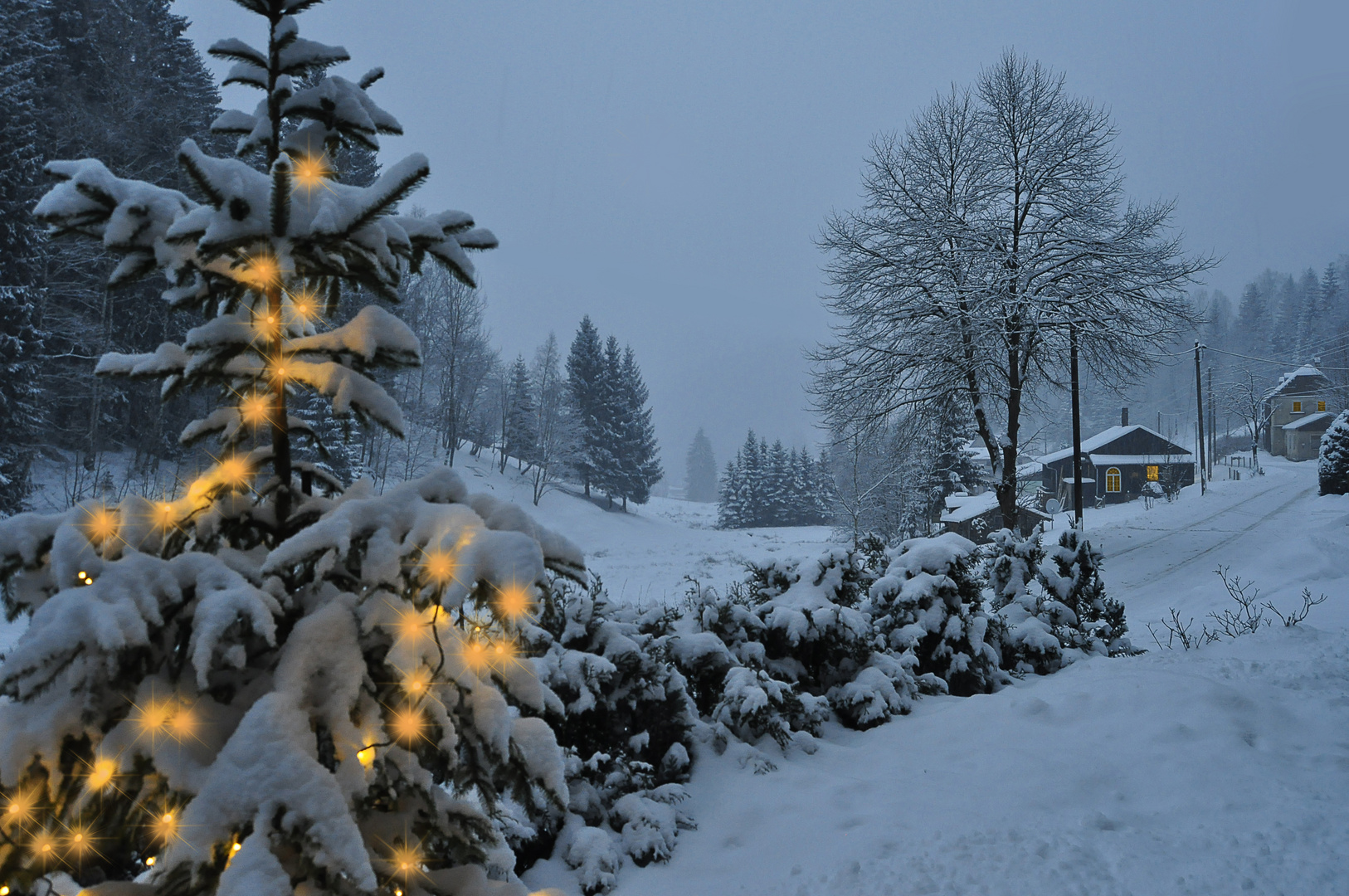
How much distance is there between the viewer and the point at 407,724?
1.60 metres

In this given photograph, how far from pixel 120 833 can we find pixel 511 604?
1.10 meters

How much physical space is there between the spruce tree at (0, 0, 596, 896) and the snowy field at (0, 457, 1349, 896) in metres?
0.86

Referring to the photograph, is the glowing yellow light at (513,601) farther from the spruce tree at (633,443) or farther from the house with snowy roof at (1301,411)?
Result: the house with snowy roof at (1301,411)

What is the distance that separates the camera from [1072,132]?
13.5 meters

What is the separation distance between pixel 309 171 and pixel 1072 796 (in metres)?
4.76

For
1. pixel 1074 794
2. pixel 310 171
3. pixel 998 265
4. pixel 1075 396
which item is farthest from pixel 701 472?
pixel 310 171

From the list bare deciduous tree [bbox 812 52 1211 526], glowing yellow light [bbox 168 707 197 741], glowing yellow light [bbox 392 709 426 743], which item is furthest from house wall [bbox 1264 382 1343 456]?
glowing yellow light [bbox 168 707 197 741]

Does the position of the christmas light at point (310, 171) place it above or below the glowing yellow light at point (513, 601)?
above

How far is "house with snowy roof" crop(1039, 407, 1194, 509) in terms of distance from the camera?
39094 mm

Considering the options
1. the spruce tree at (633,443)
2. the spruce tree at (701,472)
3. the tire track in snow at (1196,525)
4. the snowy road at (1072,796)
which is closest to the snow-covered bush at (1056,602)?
the snowy road at (1072,796)

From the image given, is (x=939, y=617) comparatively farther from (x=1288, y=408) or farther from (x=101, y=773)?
(x=1288, y=408)

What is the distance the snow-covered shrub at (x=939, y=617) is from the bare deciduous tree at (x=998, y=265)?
7519 mm

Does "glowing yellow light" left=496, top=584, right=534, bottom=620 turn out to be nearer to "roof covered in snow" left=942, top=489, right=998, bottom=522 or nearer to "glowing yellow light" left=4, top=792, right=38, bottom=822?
"glowing yellow light" left=4, top=792, right=38, bottom=822

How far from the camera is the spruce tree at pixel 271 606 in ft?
4.26
